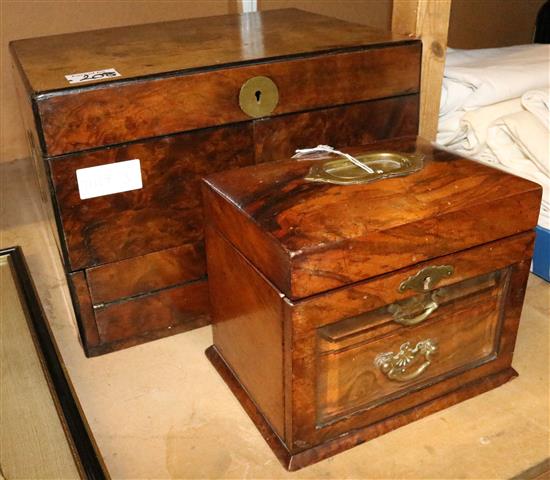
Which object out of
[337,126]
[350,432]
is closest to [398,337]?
[350,432]

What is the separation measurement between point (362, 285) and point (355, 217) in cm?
7

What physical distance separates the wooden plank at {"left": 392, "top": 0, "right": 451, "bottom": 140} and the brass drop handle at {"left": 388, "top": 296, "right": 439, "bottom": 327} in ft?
1.42

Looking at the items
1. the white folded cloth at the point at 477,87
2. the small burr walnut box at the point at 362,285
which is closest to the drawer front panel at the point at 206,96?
the small burr walnut box at the point at 362,285

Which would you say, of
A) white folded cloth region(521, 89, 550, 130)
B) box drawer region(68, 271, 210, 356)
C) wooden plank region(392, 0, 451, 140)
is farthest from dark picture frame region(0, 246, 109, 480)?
white folded cloth region(521, 89, 550, 130)

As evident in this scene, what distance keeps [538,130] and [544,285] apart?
249 mm

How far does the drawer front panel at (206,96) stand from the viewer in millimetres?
754

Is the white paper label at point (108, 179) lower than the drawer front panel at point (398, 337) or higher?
higher

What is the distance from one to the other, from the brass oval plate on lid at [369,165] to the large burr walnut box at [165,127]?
14 cm

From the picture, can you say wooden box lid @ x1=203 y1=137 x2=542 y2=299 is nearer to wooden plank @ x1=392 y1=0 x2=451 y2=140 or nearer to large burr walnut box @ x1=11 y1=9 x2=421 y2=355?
large burr walnut box @ x1=11 y1=9 x2=421 y2=355

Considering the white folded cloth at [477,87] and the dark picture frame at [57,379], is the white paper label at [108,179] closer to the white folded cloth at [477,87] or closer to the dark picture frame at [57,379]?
the dark picture frame at [57,379]

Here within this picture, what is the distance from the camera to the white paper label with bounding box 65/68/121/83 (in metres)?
0.78

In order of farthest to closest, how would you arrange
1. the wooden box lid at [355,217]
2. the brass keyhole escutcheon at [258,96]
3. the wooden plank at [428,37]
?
the wooden plank at [428,37]
the brass keyhole escutcheon at [258,96]
the wooden box lid at [355,217]

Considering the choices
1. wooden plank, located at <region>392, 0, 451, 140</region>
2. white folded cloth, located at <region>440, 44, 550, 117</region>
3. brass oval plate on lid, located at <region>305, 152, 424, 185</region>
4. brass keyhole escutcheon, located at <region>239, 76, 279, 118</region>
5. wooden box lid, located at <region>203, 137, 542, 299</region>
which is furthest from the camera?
white folded cloth, located at <region>440, 44, 550, 117</region>

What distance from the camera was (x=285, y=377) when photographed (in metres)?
0.67
